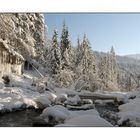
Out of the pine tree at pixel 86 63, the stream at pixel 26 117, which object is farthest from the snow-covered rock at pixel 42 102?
the pine tree at pixel 86 63

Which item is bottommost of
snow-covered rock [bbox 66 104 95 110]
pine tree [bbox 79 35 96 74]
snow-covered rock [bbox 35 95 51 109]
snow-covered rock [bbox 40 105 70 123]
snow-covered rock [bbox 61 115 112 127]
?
snow-covered rock [bbox 61 115 112 127]

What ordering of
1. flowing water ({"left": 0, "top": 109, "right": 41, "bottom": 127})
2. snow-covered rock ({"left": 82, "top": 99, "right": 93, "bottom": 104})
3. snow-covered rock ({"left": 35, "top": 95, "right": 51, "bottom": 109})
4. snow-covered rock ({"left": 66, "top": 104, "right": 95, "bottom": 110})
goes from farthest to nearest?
snow-covered rock ({"left": 82, "top": 99, "right": 93, "bottom": 104}), snow-covered rock ({"left": 66, "top": 104, "right": 95, "bottom": 110}), snow-covered rock ({"left": 35, "top": 95, "right": 51, "bottom": 109}), flowing water ({"left": 0, "top": 109, "right": 41, "bottom": 127})

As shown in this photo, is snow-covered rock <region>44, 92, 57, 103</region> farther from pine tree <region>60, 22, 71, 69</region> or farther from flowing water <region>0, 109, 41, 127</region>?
pine tree <region>60, 22, 71, 69</region>

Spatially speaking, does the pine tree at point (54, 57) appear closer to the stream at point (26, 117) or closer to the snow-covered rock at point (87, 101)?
the snow-covered rock at point (87, 101)

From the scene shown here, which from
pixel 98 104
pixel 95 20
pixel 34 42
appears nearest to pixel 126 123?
pixel 98 104

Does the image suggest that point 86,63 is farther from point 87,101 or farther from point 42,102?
point 42,102

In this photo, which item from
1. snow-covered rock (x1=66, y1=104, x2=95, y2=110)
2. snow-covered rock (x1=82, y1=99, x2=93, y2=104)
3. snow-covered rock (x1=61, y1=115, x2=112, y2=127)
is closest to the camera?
snow-covered rock (x1=61, y1=115, x2=112, y2=127)

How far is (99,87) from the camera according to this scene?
7617mm

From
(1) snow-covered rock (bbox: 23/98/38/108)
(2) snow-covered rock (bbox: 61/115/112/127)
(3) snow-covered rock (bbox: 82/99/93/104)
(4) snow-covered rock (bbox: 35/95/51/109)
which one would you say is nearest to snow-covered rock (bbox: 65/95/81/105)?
(3) snow-covered rock (bbox: 82/99/93/104)

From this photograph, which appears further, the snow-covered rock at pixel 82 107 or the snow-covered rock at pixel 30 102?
the snow-covered rock at pixel 82 107

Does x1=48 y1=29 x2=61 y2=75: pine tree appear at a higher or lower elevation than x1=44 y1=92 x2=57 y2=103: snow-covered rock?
higher

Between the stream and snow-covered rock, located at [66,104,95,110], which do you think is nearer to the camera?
the stream

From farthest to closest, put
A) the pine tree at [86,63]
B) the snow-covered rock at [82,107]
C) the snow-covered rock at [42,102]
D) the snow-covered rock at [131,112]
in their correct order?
the pine tree at [86,63]
the snow-covered rock at [82,107]
the snow-covered rock at [42,102]
the snow-covered rock at [131,112]

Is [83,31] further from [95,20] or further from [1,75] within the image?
[1,75]
